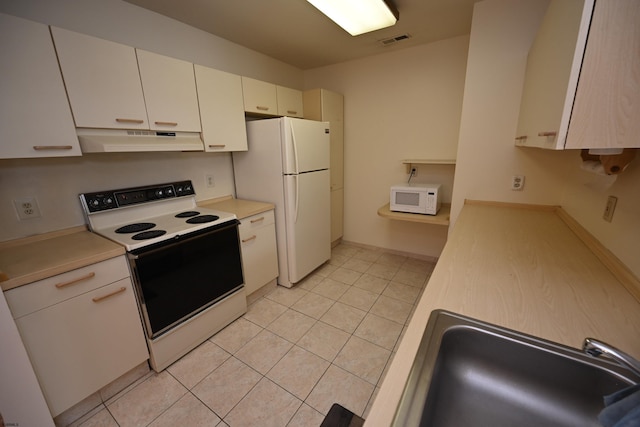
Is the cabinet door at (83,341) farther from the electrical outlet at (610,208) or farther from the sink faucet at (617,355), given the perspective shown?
the electrical outlet at (610,208)

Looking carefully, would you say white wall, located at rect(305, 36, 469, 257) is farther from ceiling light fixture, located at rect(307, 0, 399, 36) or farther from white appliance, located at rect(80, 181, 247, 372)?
white appliance, located at rect(80, 181, 247, 372)

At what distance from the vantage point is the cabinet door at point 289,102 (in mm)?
2639

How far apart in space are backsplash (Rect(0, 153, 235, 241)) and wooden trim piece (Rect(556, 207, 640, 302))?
2.75 metres

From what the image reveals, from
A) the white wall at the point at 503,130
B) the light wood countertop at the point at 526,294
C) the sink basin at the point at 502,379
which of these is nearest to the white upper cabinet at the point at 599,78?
the light wood countertop at the point at 526,294

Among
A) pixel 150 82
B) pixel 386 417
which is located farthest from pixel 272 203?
pixel 386 417

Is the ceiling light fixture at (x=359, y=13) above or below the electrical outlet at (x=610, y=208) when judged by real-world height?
above

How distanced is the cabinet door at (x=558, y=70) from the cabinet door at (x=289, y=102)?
2087 mm

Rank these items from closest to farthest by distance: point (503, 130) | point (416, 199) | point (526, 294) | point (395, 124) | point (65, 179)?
point (526, 294) → point (65, 179) → point (503, 130) → point (416, 199) → point (395, 124)

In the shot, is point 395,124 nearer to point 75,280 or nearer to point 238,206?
point 238,206

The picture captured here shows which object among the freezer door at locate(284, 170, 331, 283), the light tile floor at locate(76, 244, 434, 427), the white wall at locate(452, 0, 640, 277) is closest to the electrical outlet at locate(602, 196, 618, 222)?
the white wall at locate(452, 0, 640, 277)

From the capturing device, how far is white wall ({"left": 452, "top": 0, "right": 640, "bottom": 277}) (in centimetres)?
174

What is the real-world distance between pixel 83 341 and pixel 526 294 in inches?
81.7

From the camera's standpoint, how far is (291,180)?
231 cm

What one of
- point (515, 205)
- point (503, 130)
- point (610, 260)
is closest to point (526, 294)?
point (610, 260)
